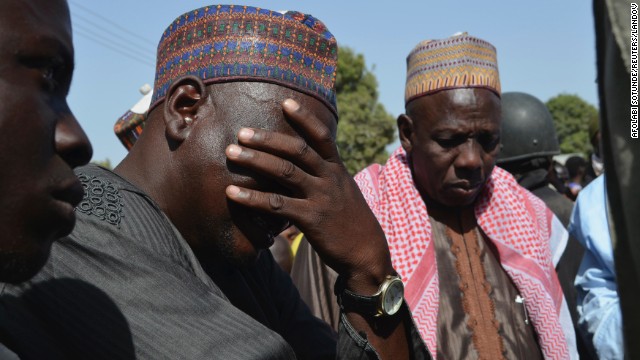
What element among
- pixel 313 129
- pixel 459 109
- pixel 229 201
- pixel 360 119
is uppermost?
pixel 459 109

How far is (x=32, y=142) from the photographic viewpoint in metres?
1.18

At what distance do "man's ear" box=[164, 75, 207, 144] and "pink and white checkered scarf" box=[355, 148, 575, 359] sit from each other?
1724mm

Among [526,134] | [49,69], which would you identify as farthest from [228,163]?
[526,134]

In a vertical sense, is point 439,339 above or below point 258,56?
below

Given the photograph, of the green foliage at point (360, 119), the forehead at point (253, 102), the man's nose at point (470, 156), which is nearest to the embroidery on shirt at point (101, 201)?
the forehead at point (253, 102)

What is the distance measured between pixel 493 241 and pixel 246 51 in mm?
2140

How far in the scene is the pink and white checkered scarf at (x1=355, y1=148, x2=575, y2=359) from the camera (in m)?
3.48

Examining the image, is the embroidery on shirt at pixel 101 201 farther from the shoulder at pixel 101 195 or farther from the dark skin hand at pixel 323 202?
the dark skin hand at pixel 323 202

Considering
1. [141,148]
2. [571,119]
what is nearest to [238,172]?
[141,148]

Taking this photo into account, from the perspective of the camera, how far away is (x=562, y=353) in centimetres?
349

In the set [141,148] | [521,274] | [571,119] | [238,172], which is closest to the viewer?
[238,172]

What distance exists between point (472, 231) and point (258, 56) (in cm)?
211

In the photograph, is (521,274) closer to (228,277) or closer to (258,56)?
(228,277)

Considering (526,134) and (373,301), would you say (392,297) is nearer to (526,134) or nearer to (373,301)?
(373,301)
